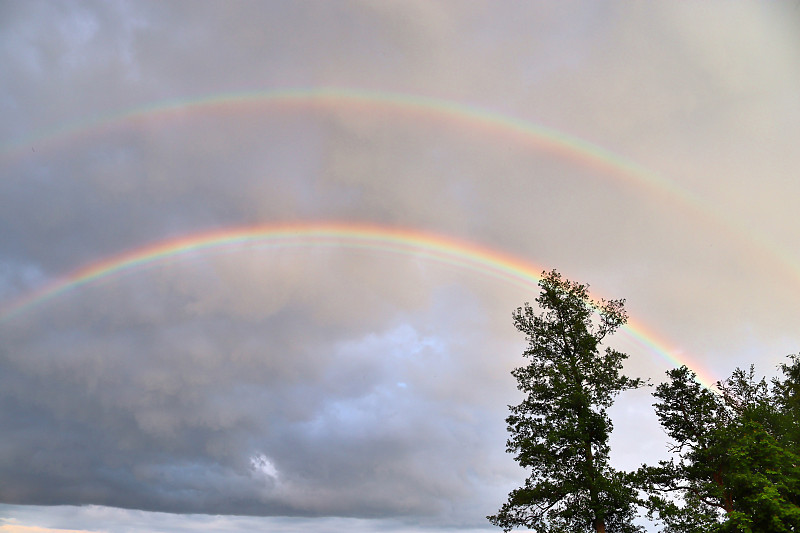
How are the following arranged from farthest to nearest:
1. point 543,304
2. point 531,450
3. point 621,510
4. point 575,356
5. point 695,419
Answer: point 695,419 < point 543,304 < point 575,356 < point 531,450 < point 621,510

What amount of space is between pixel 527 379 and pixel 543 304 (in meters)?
5.71

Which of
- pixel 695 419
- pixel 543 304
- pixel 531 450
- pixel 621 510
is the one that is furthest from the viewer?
pixel 695 419

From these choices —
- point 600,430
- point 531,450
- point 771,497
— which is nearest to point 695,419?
point 771,497

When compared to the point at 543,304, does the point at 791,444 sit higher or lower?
lower

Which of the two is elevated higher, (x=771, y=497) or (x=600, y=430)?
(x=600, y=430)

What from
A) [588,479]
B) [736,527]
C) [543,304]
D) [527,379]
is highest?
[543,304]

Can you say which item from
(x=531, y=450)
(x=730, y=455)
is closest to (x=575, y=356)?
(x=531, y=450)

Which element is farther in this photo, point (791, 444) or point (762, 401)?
point (762, 401)

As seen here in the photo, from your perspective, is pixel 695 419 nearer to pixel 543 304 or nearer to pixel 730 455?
pixel 730 455

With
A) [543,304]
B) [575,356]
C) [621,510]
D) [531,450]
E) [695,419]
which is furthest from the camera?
[695,419]

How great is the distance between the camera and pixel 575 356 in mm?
35688

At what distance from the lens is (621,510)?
31047 millimetres

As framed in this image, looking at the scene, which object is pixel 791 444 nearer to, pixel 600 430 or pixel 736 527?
pixel 736 527

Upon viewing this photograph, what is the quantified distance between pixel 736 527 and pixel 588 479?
1048cm
